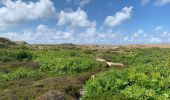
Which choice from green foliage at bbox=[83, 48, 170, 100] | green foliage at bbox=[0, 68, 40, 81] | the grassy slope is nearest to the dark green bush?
the grassy slope

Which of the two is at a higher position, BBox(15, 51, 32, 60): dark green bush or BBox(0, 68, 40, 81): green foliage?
BBox(15, 51, 32, 60): dark green bush

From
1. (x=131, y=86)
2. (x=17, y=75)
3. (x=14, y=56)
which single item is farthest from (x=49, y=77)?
(x=14, y=56)

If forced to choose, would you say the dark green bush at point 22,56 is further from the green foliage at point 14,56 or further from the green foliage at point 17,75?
the green foliage at point 17,75

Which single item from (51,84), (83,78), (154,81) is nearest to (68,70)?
(83,78)

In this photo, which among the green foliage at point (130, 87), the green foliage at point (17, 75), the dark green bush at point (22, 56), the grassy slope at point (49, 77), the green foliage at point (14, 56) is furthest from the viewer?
the dark green bush at point (22, 56)

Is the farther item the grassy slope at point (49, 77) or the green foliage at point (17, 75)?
the green foliage at point (17, 75)

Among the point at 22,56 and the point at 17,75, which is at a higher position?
the point at 22,56

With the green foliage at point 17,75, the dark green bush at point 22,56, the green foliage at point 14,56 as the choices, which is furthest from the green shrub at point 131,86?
the dark green bush at point 22,56

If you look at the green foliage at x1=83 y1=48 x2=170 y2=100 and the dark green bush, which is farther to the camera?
the dark green bush

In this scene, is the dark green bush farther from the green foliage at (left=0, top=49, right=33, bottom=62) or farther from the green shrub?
the green shrub

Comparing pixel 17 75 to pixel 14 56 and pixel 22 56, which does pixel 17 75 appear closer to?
pixel 14 56

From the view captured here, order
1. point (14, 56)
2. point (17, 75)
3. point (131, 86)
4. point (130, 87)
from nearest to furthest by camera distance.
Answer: point (130, 87) < point (131, 86) < point (17, 75) < point (14, 56)

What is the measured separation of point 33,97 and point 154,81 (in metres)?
6.97

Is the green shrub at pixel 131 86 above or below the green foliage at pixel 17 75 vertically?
above
